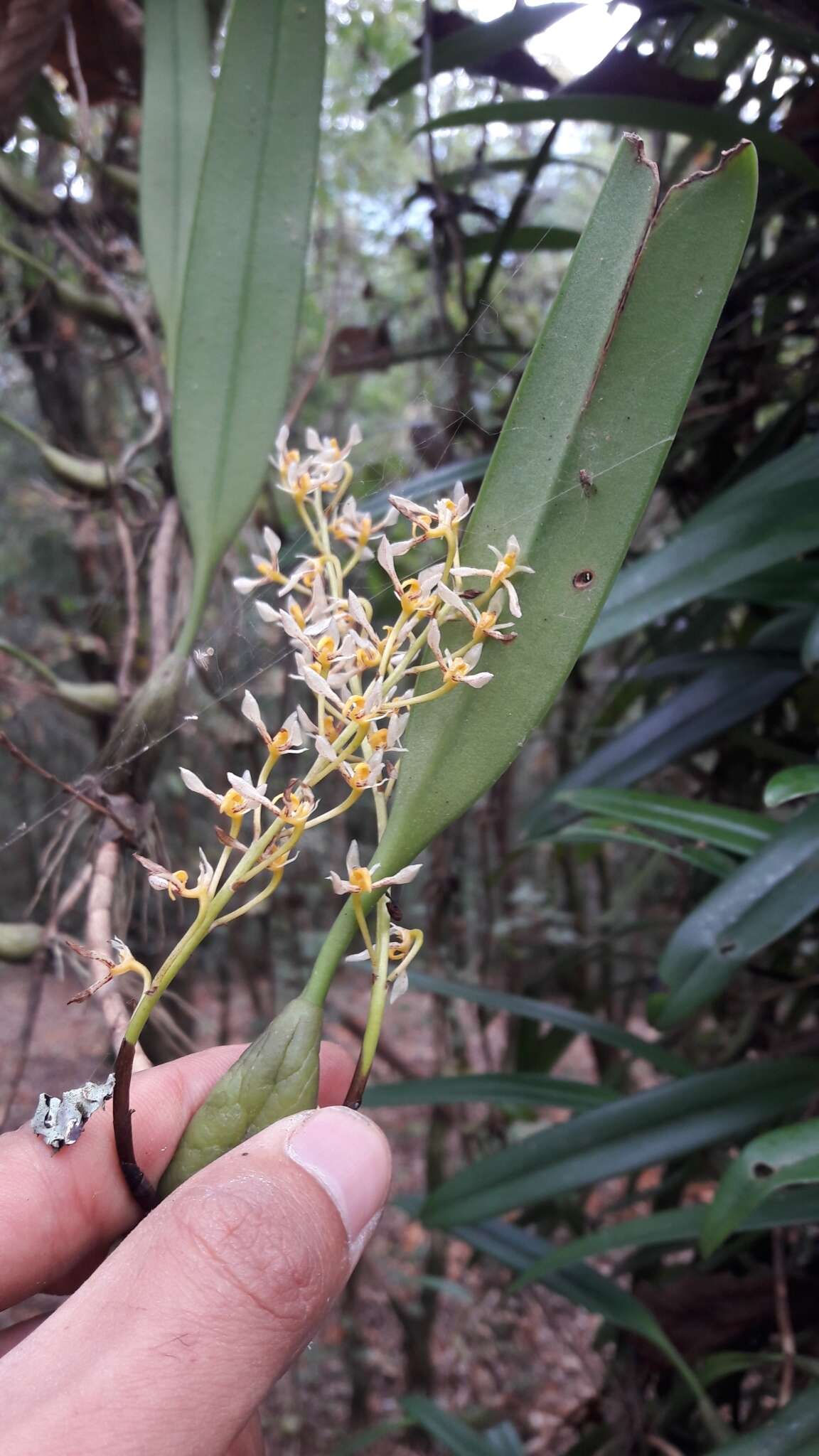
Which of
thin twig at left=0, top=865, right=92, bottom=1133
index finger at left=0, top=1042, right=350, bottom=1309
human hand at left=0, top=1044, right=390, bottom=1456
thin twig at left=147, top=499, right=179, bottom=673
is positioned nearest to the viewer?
human hand at left=0, top=1044, right=390, bottom=1456

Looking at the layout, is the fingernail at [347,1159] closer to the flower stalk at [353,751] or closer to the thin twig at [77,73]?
the flower stalk at [353,751]

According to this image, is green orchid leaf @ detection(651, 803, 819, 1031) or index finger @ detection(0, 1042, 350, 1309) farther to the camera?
green orchid leaf @ detection(651, 803, 819, 1031)

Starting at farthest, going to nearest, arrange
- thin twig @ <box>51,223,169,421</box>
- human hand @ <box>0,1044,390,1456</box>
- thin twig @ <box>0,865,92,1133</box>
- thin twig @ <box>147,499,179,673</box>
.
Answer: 1. thin twig @ <box>51,223,169,421</box>
2. thin twig @ <box>147,499,179,673</box>
3. thin twig @ <box>0,865,92,1133</box>
4. human hand @ <box>0,1044,390,1456</box>

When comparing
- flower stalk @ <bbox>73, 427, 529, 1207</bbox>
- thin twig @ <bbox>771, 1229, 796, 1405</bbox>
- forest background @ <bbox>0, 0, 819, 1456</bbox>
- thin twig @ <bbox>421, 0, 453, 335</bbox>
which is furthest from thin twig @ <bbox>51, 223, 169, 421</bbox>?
thin twig @ <bbox>771, 1229, 796, 1405</bbox>

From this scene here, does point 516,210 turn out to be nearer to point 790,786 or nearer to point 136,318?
point 136,318

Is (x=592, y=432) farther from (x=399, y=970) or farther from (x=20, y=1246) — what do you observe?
(x=20, y=1246)

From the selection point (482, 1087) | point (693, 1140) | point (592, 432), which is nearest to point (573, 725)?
point (482, 1087)

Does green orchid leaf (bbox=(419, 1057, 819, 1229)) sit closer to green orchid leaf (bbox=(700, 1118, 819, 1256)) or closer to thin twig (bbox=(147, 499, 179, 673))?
green orchid leaf (bbox=(700, 1118, 819, 1256))
